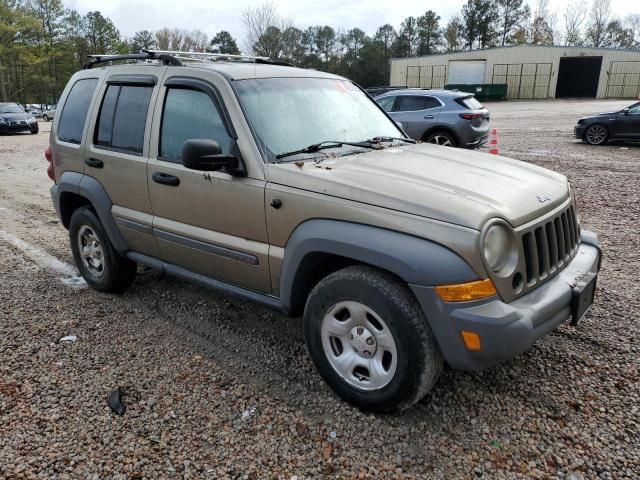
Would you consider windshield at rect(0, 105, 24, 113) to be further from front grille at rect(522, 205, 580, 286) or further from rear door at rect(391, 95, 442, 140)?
front grille at rect(522, 205, 580, 286)

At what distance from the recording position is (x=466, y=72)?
49812 millimetres

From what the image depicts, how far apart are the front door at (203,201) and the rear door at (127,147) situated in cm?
13

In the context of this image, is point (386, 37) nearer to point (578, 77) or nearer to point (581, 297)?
point (578, 77)

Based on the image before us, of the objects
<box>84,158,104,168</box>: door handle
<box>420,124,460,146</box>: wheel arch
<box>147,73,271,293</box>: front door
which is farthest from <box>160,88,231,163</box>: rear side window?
<box>420,124,460,146</box>: wheel arch

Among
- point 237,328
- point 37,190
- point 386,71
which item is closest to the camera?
point 237,328

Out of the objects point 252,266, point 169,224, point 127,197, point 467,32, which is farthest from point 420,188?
point 467,32

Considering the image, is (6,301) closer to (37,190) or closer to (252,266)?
(252,266)

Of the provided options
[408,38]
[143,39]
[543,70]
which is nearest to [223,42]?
[143,39]

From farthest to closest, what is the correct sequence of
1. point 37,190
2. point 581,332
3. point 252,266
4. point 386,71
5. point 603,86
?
point 386,71 < point 603,86 < point 37,190 < point 581,332 < point 252,266

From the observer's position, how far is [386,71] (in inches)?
2564

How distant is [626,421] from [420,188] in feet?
5.55

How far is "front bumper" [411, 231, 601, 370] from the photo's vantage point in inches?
94.7

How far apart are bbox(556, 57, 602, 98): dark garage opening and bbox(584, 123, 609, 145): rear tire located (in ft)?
133

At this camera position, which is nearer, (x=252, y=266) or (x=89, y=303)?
(x=252, y=266)
